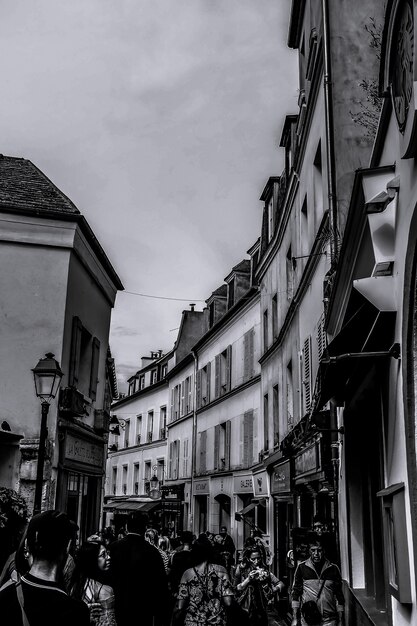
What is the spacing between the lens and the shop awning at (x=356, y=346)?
5.49 metres

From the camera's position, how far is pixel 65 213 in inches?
490

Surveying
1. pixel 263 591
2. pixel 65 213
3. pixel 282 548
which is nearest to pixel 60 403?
pixel 65 213

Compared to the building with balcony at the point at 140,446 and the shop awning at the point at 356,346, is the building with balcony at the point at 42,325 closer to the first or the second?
the shop awning at the point at 356,346

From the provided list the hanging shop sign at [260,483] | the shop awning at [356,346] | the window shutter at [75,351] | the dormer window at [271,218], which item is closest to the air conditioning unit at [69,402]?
the window shutter at [75,351]

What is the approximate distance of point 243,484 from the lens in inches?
906

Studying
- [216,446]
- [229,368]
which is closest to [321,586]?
[229,368]

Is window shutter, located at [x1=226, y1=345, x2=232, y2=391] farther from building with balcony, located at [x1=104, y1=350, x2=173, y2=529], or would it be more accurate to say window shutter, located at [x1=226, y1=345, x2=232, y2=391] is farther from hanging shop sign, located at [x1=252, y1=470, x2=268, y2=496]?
building with balcony, located at [x1=104, y1=350, x2=173, y2=529]

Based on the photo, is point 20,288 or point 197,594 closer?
point 197,594

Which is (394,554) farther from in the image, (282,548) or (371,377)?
(282,548)

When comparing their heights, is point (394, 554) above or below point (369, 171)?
below

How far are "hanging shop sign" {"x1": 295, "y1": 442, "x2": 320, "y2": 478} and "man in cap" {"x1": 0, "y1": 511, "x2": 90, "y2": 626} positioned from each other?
814 cm

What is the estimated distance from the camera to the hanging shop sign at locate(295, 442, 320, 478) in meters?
11.0

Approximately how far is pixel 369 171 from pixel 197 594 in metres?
3.74

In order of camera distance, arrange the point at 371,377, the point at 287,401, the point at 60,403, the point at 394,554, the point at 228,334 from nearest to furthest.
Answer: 1. the point at 394,554
2. the point at 371,377
3. the point at 60,403
4. the point at 287,401
5. the point at 228,334
